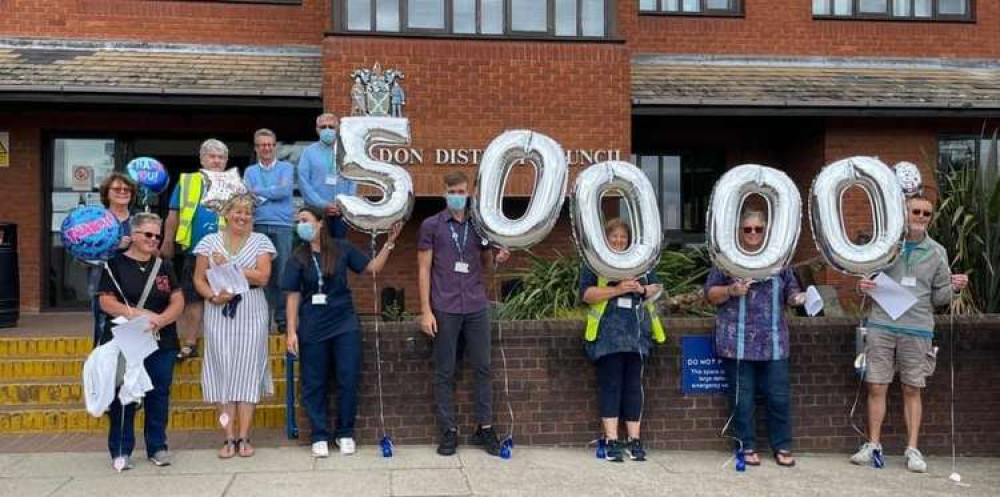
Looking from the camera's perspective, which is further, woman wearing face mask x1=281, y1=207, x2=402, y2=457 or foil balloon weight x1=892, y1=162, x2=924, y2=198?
foil balloon weight x1=892, y1=162, x2=924, y2=198

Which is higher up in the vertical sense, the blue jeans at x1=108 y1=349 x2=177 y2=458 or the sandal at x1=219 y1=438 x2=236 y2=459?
the blue jeans at x1=108 y1=349 x2=177 y2=458

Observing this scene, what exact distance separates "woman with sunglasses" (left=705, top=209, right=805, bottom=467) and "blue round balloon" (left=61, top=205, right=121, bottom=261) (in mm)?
3824

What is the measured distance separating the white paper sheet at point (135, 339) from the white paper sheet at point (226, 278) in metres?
0.45

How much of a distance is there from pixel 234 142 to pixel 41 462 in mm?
6096

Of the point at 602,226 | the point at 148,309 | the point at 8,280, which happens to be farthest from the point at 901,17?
the point at 8,280

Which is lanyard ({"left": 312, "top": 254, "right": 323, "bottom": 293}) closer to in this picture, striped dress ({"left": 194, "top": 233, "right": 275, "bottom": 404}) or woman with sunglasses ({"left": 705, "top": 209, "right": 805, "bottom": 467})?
striped dress ({"left": 194, "top": 233, "right": 275, "bottom": 404})

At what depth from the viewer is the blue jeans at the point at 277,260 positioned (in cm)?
688

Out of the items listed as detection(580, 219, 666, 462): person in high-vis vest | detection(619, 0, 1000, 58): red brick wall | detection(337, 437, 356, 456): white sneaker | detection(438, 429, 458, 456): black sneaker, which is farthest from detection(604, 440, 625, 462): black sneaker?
detection(619, 0, 1000, 58): red brick wall

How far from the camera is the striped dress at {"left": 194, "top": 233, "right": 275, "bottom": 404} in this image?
5246 mm

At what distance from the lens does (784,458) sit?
5492 millimetres

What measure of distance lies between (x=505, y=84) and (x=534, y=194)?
446 centimetres

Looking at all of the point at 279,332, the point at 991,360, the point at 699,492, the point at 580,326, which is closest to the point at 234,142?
the point at 279,332

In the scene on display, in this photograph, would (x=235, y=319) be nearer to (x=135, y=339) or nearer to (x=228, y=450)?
(x=135, y=339)

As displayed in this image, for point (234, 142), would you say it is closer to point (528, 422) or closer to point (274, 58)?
point (274, 58)
